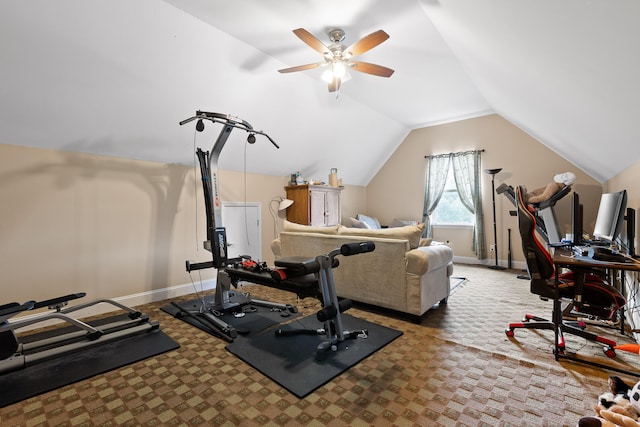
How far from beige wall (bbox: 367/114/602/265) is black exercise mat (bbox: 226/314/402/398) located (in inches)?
169

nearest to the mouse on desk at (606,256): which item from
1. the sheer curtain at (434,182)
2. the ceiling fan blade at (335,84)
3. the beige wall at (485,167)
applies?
the ceiling fan blade at (335,84)

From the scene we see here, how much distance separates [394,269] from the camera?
2967 millimetres

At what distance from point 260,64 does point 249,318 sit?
2.96 m

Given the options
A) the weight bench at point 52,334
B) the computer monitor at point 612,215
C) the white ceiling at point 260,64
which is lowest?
the weight bench at point 52,334

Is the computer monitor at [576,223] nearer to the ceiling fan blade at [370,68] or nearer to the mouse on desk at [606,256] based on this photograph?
the mouse on desk at [606,256]

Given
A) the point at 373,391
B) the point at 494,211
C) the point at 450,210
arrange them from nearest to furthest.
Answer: the point at 373,391 → the point at 494,211 → the point at 450,210

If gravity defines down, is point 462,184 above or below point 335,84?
below

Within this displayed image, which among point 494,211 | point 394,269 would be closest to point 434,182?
point 494,211

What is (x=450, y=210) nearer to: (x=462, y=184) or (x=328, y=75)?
(x=462, y=184)

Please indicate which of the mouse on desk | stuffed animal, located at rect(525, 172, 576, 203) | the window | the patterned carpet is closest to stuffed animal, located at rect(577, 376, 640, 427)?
the patterned carpet

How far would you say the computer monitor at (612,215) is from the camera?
2.60m

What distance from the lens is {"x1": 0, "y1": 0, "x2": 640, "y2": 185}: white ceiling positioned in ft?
5.46

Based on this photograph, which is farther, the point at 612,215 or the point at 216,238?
the point at 216,238

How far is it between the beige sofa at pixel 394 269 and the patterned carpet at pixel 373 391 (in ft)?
1.39
